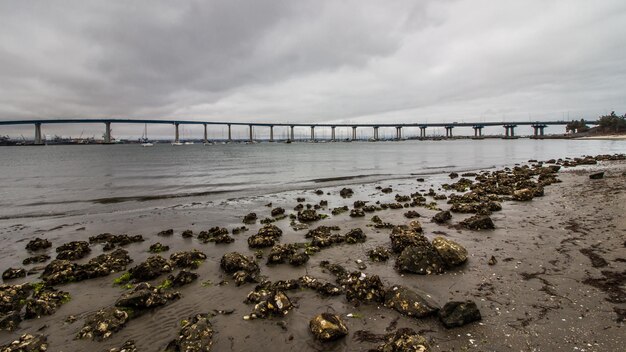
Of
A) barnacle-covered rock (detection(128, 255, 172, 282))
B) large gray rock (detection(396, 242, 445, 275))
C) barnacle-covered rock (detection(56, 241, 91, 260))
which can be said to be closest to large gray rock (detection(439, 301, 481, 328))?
large gray rock (detection(396, 242, 445, 275))

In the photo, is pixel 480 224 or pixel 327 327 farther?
pixel 480 224

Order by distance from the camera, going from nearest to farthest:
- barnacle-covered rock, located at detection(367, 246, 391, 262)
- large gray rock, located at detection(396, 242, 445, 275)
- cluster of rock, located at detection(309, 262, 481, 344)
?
cluster of rock, located at detection(309, 262, 481, 344) → large gray rock, located at detection(396, 242, 445, 275) → barnacle-covered rock, located at detection(367, 246, 391, 262)

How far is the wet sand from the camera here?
528 centimetres

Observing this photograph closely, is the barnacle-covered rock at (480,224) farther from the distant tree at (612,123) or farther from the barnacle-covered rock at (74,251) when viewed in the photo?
the distant tree at (612,123)

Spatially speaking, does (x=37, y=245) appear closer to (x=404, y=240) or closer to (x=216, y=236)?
(x=216, y=236)

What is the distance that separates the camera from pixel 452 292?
22.5 ft

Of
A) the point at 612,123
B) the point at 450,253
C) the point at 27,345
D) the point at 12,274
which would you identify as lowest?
the point at 27,345

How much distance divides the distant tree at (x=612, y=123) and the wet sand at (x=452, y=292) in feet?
622

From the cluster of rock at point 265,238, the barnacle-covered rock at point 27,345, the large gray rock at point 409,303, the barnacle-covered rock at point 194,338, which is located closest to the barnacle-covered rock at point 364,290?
the large gray rock at point 409,303

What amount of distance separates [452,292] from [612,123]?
670ft

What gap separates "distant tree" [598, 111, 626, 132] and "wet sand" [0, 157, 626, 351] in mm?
189505

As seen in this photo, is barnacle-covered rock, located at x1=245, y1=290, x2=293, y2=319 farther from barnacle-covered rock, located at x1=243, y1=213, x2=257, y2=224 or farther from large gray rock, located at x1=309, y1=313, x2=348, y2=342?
barnacle-covered rock, located at x1=243, y1=213, x2=257, y2=224

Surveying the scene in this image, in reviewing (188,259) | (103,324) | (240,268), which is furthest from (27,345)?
(240,268)

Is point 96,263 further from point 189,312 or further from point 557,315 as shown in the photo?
point 557,315
